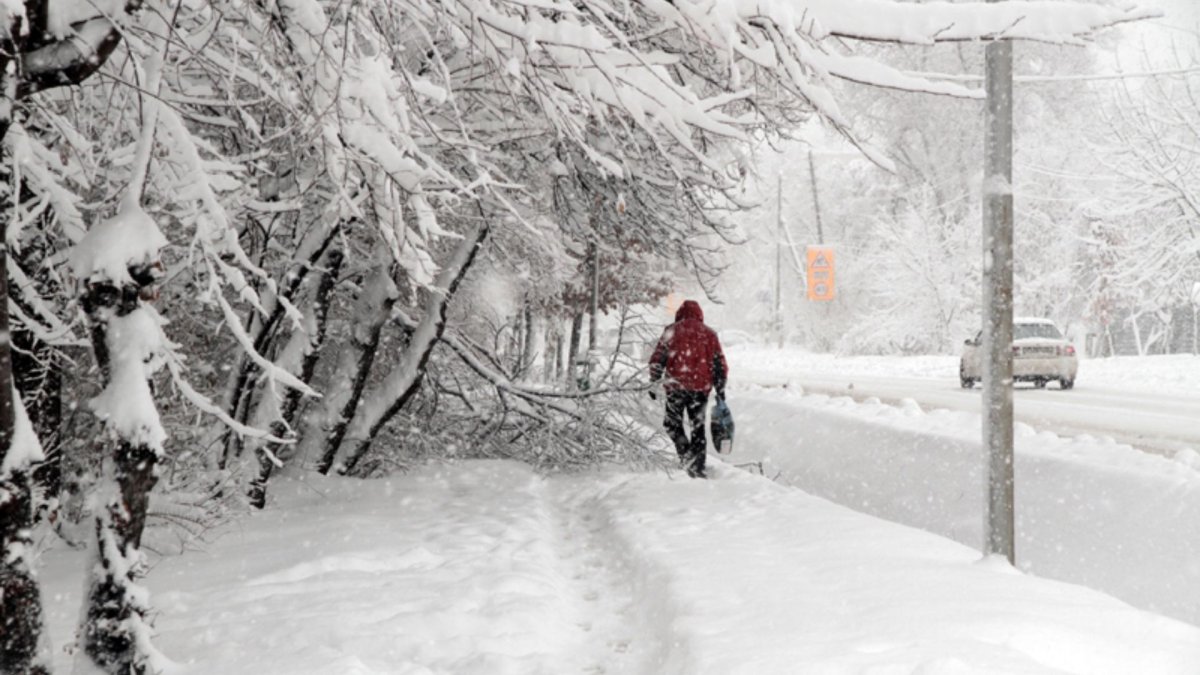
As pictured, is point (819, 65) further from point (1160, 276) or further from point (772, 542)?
point (1160, 276)

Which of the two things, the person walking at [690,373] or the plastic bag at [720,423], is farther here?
the plastic bag at [720,423]

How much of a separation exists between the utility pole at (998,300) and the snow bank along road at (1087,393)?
285 inches

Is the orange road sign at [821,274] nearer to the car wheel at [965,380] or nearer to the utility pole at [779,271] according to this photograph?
the utility pole at [779,271]

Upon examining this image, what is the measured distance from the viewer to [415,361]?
9.10 metres

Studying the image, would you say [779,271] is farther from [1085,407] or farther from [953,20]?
[953,20]

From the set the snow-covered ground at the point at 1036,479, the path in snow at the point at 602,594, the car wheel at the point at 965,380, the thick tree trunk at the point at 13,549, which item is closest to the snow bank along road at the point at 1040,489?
the snow-covered ground at the point at 1036,479

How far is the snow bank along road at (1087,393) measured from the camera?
14703 mm

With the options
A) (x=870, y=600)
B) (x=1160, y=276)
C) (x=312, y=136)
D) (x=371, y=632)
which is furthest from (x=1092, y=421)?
(x=312, y=136)

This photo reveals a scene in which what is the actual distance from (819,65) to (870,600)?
2.65 metres

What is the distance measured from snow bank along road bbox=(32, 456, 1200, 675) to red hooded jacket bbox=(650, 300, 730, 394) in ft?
7.97

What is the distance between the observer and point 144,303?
153 inches

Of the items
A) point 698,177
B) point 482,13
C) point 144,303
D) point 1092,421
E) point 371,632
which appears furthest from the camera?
point 1092,421

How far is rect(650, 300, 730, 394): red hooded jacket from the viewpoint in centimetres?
1087

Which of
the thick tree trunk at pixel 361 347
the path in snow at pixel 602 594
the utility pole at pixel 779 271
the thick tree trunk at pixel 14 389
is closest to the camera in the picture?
the thick tree trunk at pixel 14 389
